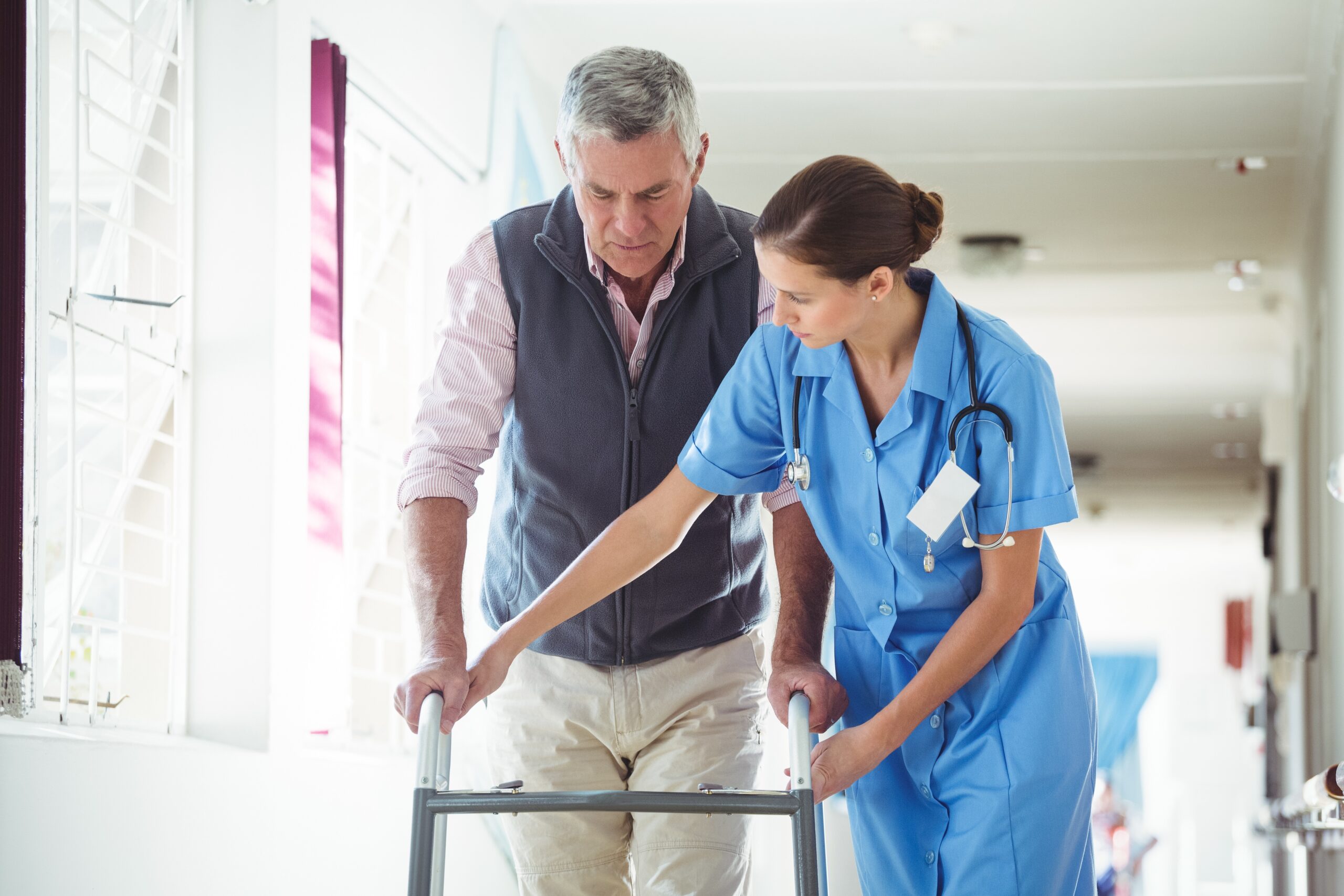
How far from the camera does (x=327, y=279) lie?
3117 mm

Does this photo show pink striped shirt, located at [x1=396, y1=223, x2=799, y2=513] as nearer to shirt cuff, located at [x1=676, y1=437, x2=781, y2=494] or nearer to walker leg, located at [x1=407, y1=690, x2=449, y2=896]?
shirt cuff, located at [x1=676, y1=437, x2=781, y2=494]

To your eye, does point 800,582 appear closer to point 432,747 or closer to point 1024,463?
point 1024,463

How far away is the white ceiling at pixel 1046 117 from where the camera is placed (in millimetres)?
4410

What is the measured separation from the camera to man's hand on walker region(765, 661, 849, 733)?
5.49 feet

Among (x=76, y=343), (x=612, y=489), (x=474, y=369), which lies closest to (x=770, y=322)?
(x=612, y=489)

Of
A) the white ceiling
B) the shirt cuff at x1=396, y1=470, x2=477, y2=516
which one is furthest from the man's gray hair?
the white ceiling

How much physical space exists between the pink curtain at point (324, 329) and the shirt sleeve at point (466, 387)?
1.13 meters

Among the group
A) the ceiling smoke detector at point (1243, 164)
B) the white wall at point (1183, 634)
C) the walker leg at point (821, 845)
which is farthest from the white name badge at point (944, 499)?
the white wall at point (1183, 634)

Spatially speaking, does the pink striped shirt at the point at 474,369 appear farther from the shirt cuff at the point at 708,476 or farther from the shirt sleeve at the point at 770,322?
the shirt cuff at the point at 708,476

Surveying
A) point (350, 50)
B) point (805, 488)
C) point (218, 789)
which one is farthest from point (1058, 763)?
point (350, 50)

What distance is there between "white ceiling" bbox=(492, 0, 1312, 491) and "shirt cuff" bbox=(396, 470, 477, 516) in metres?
1.79

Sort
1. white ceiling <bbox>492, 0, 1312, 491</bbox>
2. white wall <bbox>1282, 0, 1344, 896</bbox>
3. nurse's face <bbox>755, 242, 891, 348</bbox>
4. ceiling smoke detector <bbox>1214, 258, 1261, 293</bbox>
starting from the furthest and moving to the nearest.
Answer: ceiling smoke detector <bbox>1214, 258, 1261, 293</bbox> → white wall <bbox>1282, 0, 1344, 896</bbox> → white ceiling <bbox>492, 0, 1312, 491</bbox> → nurse's face <bbox>755, 242, 891, 348</bbox>

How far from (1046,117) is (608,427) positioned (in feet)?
12.3

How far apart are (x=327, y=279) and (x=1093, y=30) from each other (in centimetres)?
277
